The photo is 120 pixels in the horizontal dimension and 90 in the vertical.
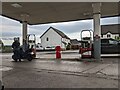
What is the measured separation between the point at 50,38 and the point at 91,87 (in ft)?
180

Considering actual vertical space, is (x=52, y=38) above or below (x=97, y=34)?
above

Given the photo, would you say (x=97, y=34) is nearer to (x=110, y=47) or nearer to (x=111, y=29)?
(x=110, y=47)

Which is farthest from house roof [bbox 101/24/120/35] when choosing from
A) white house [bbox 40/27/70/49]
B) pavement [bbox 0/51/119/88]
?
pavement [bbox 0/51/119/88]

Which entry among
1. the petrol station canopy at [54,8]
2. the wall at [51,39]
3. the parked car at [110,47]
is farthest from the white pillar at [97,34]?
the wall at [51,39]

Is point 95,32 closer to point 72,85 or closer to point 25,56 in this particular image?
point 25,56

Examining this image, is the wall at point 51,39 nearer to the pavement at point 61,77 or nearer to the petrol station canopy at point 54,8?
the petrol station canopy at point 54,8

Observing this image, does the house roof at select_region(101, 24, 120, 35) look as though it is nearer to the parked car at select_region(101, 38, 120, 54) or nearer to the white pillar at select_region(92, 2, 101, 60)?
the parked car at select_region(101, 38, 120, 54)

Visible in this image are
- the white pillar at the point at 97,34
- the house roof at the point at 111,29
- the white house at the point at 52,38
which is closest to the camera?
the white pillar at the point at 97,34

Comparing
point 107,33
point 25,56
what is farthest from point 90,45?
point 107,33

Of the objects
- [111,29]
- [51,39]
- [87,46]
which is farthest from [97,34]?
[51,39]

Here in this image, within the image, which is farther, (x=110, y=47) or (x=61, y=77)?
(x=110, y=47)

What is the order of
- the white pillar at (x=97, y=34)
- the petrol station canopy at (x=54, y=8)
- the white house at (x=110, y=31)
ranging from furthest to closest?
the white house at (x=110, y=31) → the petrol station canopy at (x=54, y=8) → the white pillar at (x=97, y=34)

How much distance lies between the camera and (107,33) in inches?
2231

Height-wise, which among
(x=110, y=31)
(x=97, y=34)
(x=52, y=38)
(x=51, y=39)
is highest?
(x=110, y=31)
